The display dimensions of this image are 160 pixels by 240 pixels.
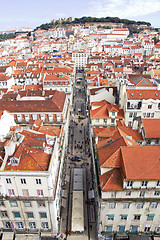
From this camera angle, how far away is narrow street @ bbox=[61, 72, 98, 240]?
139ft

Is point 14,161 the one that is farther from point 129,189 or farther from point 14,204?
point 129,189

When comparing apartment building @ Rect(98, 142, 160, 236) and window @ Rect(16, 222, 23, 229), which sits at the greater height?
apartment building @ Rect(98, 142, 160, 236)

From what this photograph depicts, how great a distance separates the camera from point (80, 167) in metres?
61.7

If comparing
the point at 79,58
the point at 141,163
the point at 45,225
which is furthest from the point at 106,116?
the point at 79,58

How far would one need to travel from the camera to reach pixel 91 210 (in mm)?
47031

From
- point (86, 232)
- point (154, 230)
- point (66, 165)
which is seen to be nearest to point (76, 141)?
point (66, 165)

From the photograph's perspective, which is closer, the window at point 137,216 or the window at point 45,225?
the window at point 137,216

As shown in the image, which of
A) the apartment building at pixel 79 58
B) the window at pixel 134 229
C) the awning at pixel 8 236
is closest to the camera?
the window at pixel 134 229

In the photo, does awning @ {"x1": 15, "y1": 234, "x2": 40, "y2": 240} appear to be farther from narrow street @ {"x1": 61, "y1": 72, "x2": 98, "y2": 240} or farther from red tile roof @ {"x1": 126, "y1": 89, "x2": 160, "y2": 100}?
red tile roof @ {"x1": 126, "y1": 89, "x2": 160, "y2": 100}

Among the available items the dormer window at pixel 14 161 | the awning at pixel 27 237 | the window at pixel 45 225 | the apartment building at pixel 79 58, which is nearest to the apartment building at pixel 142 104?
the window at pixel 45 225

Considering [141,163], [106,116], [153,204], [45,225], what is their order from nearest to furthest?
[141,163], [153,204], [45,225], [106,116]

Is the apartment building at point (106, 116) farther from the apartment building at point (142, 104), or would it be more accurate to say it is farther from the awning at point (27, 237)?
the awning at point (27, 237)

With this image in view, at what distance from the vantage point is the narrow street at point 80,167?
4247 centimetres

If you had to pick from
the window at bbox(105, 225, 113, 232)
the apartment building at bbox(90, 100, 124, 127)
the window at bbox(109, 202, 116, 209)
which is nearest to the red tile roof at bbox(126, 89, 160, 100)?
the apartment building at bbox(90, 100, 124, 127)
